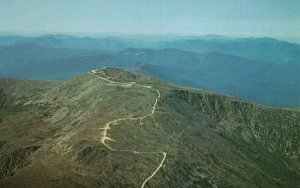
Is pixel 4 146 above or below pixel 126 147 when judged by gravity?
below

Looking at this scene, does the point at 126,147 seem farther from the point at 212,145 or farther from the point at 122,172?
the point at 212,145

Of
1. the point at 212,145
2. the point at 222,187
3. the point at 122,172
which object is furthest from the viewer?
the point at 212,145

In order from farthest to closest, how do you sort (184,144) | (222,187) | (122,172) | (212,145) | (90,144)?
(212,145) → (184,144) → (222,187) → (90,144) → (122,172)

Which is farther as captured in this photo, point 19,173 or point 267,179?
point 267,179

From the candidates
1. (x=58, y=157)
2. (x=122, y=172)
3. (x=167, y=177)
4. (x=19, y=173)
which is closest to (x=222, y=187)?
(x=167, y=177)

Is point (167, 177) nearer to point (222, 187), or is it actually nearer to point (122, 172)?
point (122, 172)

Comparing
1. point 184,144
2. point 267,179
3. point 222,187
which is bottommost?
point 267,179

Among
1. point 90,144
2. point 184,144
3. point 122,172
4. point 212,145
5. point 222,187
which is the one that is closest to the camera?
point 122,172

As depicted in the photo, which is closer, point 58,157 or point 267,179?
point 58,157

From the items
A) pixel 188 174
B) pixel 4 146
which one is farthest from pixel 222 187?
pixel 4 146
